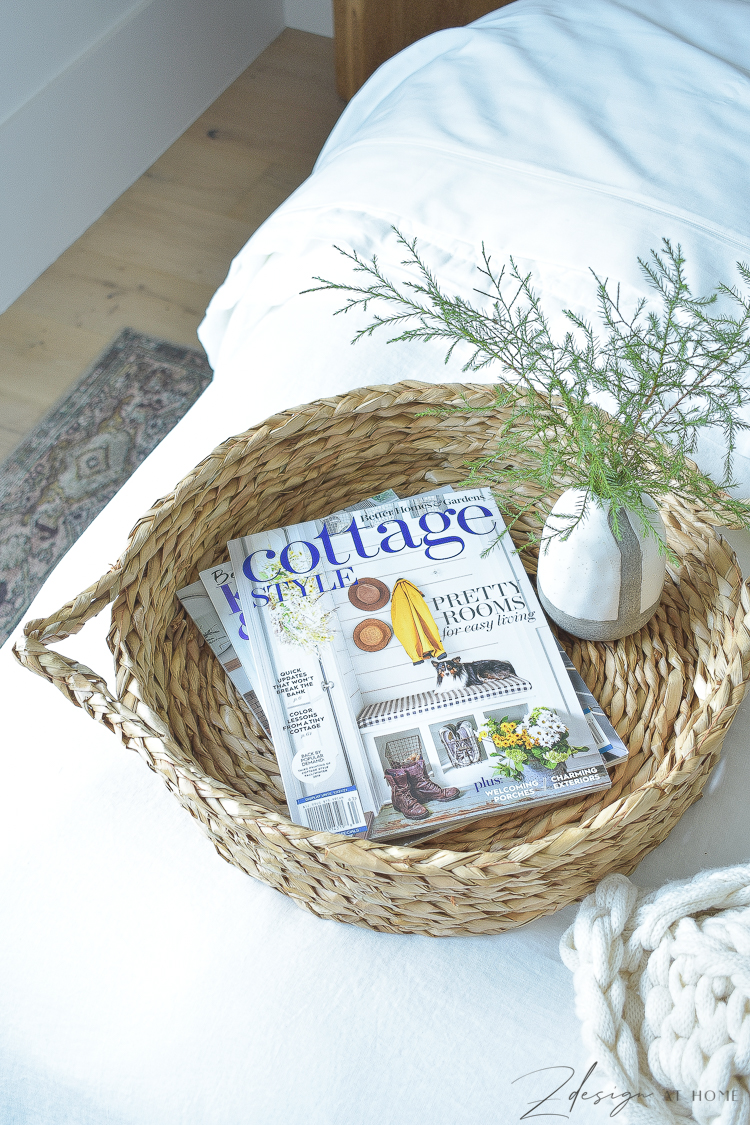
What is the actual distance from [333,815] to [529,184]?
72cm

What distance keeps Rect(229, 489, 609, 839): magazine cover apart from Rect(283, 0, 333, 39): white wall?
2.01 metres

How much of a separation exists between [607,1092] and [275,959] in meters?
0.24

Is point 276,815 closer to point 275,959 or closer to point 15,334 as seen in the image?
point 275,959

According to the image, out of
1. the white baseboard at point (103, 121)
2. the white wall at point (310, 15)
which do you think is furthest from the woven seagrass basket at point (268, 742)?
the white wall at point (310, 15)

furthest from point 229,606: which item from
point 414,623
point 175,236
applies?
point 175,236

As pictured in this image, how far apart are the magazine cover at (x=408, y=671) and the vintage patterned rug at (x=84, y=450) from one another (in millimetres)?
767

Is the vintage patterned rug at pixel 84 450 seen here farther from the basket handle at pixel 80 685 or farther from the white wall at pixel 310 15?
the white wall at pixel 310 15

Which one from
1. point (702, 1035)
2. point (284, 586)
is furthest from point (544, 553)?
point (702, 1035)

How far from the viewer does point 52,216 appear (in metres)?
1.76

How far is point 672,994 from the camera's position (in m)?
0.53

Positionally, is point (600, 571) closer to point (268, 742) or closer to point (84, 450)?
point (268, 742)

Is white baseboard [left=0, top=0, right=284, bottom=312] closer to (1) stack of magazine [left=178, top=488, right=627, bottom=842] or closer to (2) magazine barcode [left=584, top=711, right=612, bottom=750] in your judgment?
(1) stack of magazine [left=178, top=488, right=627, bottom=842]

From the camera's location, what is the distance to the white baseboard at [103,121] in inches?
65.2

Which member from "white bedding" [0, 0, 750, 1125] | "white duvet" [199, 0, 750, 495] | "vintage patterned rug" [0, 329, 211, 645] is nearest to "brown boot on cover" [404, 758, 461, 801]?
"white bedding" [0, 0, 750, 1125]
